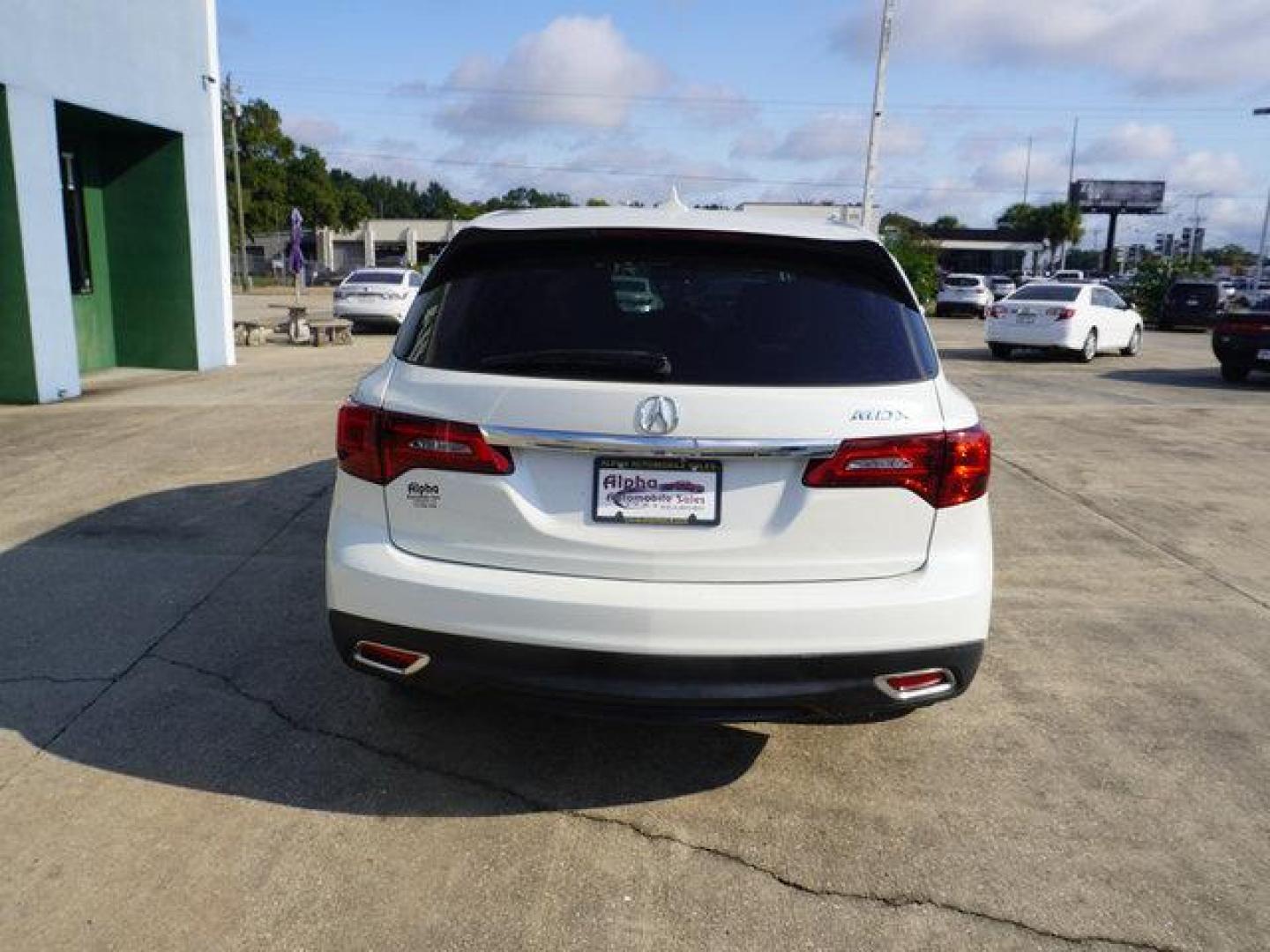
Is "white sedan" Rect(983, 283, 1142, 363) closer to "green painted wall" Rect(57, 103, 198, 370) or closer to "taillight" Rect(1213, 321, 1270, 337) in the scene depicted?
"taillight" Rect(1213, 321, 1270, 337)

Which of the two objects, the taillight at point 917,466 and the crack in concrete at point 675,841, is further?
the taillight at point 917,466

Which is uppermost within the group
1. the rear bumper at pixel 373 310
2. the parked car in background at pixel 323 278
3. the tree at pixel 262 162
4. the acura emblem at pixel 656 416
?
the tree at pixel 262 162

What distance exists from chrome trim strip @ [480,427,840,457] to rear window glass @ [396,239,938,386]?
0.60ft

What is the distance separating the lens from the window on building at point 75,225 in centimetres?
1307

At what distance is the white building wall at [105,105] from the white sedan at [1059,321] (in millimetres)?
13809

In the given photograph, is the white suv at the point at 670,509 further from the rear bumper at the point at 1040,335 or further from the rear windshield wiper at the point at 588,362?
the rear bumper at the point at 1040,335

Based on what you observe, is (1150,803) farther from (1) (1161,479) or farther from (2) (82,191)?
(2) (82,191)

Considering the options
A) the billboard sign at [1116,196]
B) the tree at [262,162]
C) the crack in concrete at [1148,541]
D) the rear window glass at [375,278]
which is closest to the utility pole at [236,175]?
the tree at [262,162]

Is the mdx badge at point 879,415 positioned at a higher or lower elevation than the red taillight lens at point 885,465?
higher

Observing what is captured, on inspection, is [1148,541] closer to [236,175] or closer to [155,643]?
[155,643]

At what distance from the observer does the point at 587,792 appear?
3.34 meters

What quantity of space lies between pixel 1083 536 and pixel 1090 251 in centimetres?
15216

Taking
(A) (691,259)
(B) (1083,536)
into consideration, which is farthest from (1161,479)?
(A) (691,259)

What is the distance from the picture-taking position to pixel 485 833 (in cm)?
308
